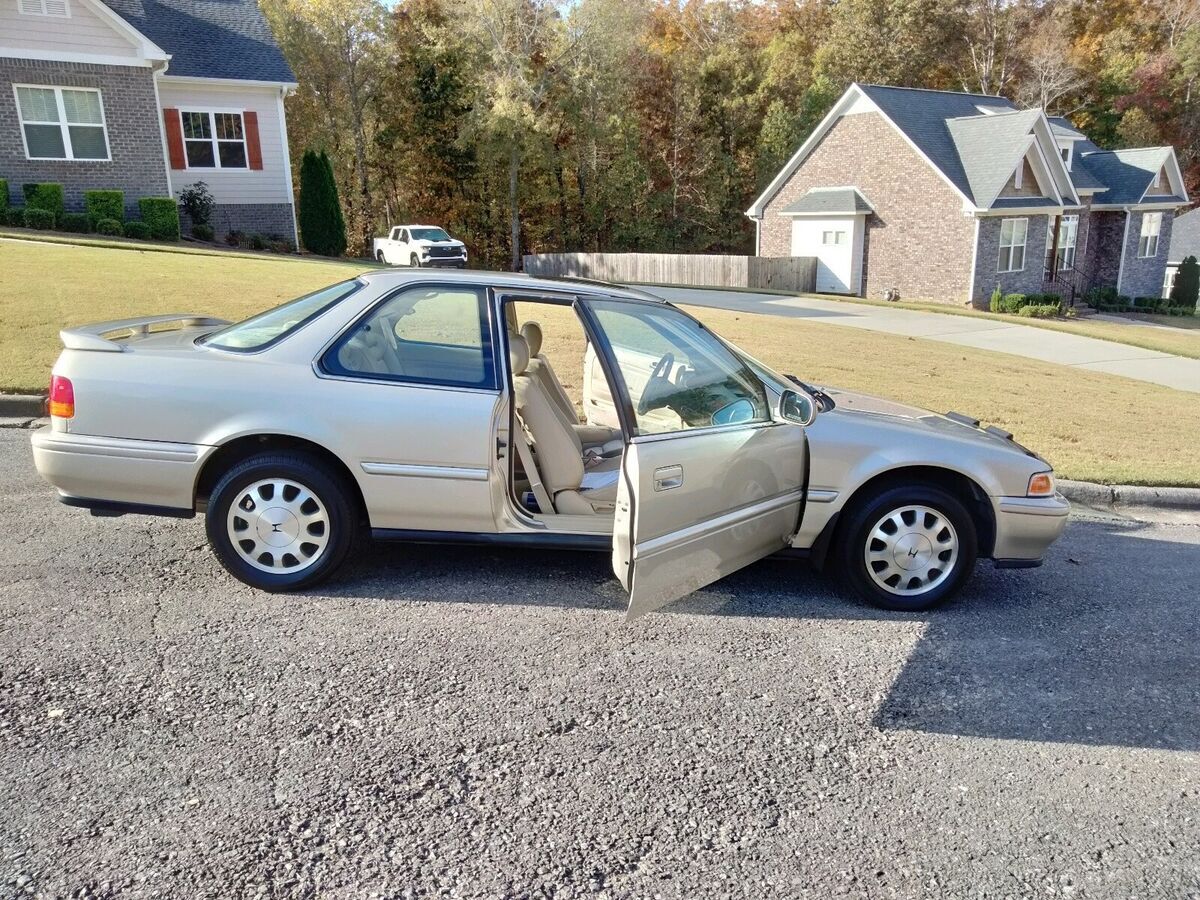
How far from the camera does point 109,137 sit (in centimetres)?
2225

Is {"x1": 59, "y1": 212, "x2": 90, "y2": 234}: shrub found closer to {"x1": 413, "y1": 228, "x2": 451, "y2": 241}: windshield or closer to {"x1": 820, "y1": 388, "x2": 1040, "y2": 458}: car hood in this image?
{"x1": 413, "y1": 228, "x2": 451, "y2": 241}: windshield

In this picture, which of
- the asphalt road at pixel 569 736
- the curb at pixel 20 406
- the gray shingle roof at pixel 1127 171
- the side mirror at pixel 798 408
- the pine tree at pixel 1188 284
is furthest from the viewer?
the pine tree at pixel 1188 284

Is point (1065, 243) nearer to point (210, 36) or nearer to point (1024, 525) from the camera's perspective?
point (210, 36)

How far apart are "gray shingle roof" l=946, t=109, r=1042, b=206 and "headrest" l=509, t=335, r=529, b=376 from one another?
92.4 feet

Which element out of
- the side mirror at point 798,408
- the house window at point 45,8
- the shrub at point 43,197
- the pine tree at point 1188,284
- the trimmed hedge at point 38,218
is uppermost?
the house window at point 45,8

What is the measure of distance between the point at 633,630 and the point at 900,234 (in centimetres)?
3007

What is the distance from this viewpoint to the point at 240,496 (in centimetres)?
430

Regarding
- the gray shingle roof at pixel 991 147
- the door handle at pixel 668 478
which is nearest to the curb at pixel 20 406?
the door handle at pixel 668 478

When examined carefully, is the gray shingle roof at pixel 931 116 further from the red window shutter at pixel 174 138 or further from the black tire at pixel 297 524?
the black tire at pixel 297 524

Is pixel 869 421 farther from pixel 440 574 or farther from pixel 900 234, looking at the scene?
pixel 900 234

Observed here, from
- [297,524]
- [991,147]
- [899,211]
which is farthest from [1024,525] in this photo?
[991,147]

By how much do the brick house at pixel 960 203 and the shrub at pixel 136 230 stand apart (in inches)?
870

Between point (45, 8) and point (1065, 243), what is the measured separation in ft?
109

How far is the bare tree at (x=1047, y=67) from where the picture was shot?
152 feet
